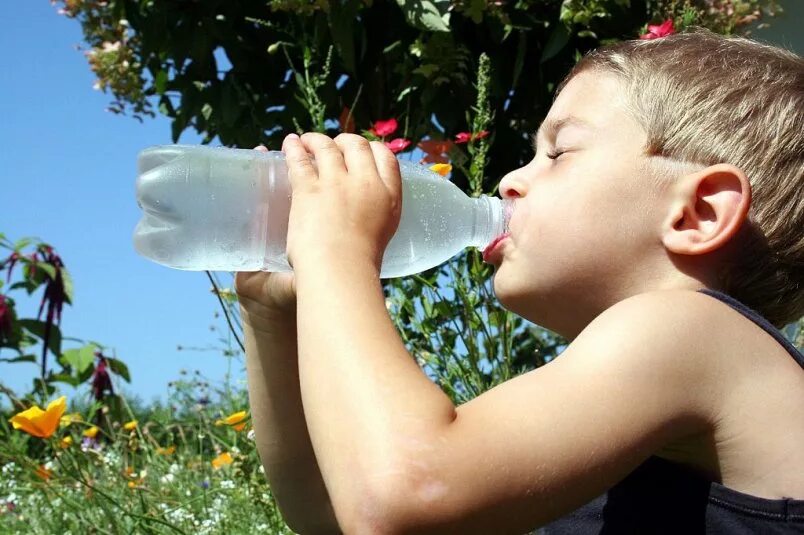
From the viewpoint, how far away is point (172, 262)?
1.70 metres

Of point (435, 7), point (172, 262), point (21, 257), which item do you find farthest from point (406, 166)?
point (21, 257)

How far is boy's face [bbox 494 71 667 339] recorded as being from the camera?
1.40m


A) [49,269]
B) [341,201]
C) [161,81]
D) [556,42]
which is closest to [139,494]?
[341,201]

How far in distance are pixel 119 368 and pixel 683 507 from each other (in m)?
3.07

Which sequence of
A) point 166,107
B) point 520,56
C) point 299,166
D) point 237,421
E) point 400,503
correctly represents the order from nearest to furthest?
point 400,503 → point 299,166 → point 237,421 → point 520,56 → point 166,107

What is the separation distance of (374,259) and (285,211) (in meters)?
0.45

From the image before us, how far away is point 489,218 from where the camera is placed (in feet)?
5.32

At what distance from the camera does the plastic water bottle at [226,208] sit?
5.43ft

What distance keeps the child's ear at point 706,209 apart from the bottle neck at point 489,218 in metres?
0.24

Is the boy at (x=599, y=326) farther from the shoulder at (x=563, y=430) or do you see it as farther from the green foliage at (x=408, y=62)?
the green foliage at (x=408, y=62)

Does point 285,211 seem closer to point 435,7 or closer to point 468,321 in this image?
point 468,321

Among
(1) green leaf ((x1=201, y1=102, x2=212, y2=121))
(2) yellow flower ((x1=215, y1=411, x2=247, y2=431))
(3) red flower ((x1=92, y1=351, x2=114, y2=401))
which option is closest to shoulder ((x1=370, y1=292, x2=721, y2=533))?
(2) yellow flower ((x1=215, y1=411, x2=247, y2=431))

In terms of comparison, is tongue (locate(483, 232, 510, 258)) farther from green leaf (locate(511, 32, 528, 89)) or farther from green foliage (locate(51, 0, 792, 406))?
green leaf (locate(511, 32, 528, 89))

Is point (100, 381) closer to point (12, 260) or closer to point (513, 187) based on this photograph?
point (12, 260)
